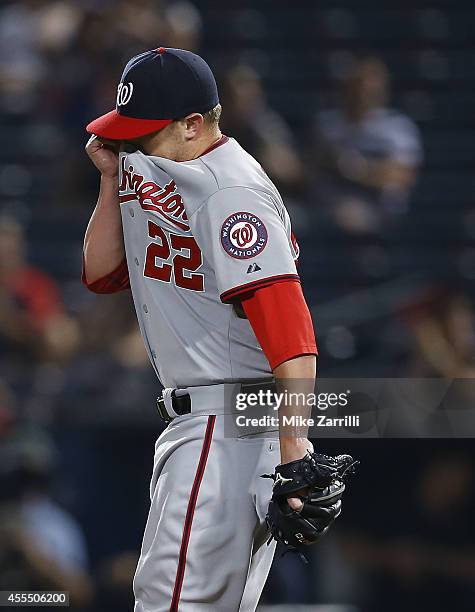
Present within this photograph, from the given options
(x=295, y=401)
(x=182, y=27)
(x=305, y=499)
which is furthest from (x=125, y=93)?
(x=182, y=27)

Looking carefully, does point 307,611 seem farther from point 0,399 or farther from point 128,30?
point 128,30

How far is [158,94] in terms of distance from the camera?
263 centimetres

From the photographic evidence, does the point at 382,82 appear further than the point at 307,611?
Yes

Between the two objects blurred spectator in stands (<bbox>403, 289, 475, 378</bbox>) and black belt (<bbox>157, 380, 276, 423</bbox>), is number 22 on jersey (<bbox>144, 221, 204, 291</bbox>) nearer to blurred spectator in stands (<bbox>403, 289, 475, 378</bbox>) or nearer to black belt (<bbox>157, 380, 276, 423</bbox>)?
black belt (<bbox>157, 380, 276, 423</bbox>)

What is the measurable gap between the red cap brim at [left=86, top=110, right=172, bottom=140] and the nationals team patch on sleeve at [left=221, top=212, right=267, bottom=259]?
0.31m

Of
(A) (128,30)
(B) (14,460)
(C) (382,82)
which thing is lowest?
(B) (14,460)

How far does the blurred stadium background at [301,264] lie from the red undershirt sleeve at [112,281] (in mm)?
1953

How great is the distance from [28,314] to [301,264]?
1.62 metres

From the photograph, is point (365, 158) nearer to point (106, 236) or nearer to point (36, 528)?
point (36, 528)

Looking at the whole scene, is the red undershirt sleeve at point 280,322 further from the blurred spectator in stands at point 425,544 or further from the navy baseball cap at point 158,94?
the blurred spectator in stands at point 425,544

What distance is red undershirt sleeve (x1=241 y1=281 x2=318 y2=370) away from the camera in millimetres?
2398

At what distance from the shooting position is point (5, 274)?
19.6 ft

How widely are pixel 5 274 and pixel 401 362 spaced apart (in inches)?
79.3

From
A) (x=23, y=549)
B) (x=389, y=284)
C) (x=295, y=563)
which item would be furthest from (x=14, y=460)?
(x=389, y=284)
